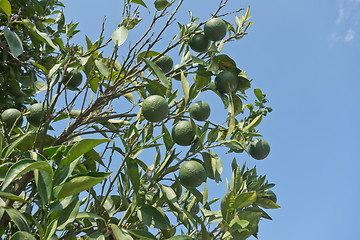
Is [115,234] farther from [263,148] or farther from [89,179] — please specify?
[263,148]

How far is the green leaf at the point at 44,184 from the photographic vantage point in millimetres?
1146

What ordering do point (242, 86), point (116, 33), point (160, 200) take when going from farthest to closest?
1. point (242, 86)
2. point (116, 33)
3. point (160, 200)

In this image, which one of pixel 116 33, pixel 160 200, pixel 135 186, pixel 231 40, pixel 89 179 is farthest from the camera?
pixel 231 40

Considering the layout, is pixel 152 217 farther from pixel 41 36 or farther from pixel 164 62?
pixel 41 36

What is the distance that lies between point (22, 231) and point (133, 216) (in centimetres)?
51

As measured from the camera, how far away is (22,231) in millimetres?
1168

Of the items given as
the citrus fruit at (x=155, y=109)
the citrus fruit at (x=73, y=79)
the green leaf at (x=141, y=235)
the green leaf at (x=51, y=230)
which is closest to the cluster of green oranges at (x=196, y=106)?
the citrus fruit at (x=155, y=109)

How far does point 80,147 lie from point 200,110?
0.70 metres

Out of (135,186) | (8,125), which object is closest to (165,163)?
(135,186)

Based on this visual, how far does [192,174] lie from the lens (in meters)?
1.57

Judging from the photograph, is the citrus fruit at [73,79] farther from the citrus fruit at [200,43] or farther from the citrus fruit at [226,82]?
the citrus fruit at [226,82]

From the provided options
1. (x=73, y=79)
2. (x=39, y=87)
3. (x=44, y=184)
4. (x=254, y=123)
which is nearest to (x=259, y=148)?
(x=254, y=123)

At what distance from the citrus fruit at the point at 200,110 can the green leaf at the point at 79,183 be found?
0.67m

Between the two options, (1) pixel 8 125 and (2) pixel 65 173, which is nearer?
(2) pixel 65 173
